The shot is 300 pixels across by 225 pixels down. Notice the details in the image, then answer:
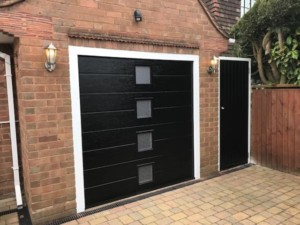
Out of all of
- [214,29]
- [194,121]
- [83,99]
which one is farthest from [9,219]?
[214,29]

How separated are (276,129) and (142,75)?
2.94 meters

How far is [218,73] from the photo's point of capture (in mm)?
4734

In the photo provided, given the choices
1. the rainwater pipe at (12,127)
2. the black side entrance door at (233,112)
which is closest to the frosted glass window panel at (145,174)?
the black side entrance door at (233,112)

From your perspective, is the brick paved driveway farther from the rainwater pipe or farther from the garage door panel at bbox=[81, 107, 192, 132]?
the garage door panel at bbox=[81, 107, 192, 132]

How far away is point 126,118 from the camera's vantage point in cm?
379

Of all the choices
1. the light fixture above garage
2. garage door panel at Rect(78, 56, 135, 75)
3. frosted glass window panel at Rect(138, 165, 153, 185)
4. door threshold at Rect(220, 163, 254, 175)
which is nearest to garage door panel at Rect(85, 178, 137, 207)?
frosted glass window panel at Rect(138, 165, 153, 185)

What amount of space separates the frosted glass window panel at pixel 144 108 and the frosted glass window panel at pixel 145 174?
2.67ft

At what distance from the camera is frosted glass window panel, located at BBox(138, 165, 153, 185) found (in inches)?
158

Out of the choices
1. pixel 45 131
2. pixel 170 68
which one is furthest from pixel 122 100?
pixel 45 131

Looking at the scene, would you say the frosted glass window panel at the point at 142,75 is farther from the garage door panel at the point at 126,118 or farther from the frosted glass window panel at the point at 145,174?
the frosted glass window panel at the point at 145,174

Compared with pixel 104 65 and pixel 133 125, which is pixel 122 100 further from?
pixel 104 65

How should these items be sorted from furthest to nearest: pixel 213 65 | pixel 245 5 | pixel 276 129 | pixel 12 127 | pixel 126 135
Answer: pixel 245 5 < pixel 276 129 < pixel 213 65 < pixel 126 135 < pixel 12 127

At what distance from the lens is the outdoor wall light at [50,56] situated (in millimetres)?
2965

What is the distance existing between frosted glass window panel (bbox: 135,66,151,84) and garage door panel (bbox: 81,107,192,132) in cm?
47
